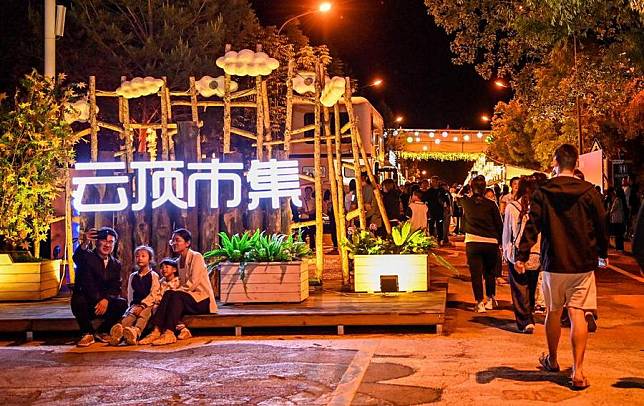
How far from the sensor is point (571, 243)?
25.0ft

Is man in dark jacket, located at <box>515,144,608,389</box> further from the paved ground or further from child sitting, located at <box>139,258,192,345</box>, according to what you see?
child sitting, located at <box>139,258,192,345</box>

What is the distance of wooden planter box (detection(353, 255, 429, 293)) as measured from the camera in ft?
40.8

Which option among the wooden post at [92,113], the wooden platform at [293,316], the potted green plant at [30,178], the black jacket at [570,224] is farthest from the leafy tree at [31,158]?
the black jacket at [570,224]

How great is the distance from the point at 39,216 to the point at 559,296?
861 cm

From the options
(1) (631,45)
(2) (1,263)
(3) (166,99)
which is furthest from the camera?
(1) (631,45)

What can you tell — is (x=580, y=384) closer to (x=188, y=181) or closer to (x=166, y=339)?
(x=166, y=339)

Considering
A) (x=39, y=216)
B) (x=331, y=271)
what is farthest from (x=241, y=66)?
(x=331, y=271)

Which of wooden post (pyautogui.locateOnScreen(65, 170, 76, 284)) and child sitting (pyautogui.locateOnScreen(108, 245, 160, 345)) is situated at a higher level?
wooden post (pyautogui.locateOnScreen(65, 170, 76, 284))

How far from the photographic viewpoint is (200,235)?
12.7 m

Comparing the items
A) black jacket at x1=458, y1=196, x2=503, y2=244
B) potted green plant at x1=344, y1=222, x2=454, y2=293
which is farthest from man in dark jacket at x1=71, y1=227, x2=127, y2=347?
black jacket at x1=458, y1=196, x2=503, y2=244

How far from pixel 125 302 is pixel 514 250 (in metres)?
4.57

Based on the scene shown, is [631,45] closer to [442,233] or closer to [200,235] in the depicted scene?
[442,233]

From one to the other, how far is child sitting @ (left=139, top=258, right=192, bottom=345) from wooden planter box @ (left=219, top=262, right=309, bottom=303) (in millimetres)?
1002

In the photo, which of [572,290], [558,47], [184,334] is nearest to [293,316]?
[184,334]
